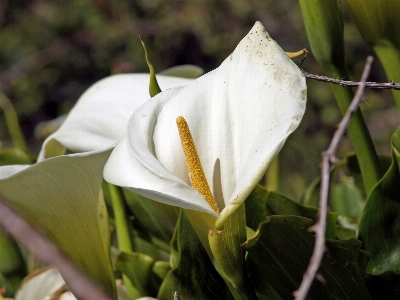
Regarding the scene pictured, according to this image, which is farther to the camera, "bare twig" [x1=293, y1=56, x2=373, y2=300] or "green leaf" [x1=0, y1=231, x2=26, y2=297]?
"green leaf" [x1=0, y1=231, x2=26, y2=297]

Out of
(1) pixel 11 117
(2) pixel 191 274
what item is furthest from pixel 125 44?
(2) pixel 191 274

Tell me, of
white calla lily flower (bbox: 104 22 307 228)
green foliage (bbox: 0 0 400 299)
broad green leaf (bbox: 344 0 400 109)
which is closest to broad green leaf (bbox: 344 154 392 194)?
green foliage (bbox: 0 0 400 299)

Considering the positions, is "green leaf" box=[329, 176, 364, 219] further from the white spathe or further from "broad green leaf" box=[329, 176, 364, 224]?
the white spathe

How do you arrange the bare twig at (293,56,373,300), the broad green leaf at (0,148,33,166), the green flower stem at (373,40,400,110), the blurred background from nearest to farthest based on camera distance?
1. the bare twig at (293,56,373,300)
2. the green flower stem at (373,40,400,110)
3. the broad green leaf at (0,148,33,166)
4. the blurred background

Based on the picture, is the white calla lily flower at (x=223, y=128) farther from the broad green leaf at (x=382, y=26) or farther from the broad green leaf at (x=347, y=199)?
the broad green leaf at (x=347, y=199)

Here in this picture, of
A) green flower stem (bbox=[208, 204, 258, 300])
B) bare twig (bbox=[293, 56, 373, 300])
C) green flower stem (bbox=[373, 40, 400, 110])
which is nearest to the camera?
bare twig (bbox=[293, 56, 373, 300])

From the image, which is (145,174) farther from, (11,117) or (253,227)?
(11,117)

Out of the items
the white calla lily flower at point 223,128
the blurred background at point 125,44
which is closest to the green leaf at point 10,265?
the white calla lily flower at point 223,128
